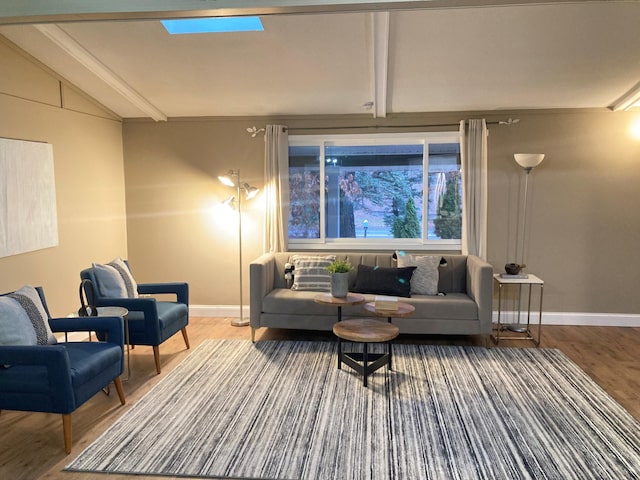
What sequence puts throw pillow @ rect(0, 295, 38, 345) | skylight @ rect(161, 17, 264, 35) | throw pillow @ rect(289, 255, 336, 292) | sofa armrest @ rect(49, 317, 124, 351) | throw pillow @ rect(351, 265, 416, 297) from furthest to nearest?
throw pillow @ rect(289, 255, 336, 292) < throw pillow @ rect(351, 265, 416, 297) < skylight @ rect(161, 17, 264, 35) < sofa armrest @ rect(49, 317, 124, 351) < throw pillow @ rect(0, 295, 38, 345)

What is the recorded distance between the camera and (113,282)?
13.1ft

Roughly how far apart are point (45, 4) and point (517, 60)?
3.36m

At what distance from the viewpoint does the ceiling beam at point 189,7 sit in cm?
268

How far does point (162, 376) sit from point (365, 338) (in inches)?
66.3

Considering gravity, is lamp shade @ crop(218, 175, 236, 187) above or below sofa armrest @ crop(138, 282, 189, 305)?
above

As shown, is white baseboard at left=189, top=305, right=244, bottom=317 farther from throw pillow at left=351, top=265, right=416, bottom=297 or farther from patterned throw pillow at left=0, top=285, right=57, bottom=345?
patterned throw pillow at left=0, top=285, right=57, bottom=345

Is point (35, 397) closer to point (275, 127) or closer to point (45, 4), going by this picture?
point (45, 4)

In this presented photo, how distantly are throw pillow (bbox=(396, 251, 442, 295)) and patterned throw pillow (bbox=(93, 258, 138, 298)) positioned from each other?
8.51 ft

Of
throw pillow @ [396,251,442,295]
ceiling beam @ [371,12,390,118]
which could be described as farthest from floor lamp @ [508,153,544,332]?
→ ceiling beam @ [371,12,390,118]

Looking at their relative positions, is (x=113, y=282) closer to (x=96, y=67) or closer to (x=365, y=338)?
(x=96, y=67)

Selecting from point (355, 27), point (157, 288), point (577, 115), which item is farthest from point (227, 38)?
point (577, 115)

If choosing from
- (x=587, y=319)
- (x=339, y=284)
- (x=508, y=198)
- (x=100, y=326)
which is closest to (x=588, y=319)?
(x=587, y=319)

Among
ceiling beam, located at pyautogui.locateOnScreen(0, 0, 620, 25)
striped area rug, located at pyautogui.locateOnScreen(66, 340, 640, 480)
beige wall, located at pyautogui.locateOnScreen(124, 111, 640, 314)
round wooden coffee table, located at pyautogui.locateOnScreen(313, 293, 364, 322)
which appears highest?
ceiling beam, located at pyautogui.locateOnScreen(0, 0, 620, 25)

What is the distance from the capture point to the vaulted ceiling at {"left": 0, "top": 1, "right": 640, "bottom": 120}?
3.35 m
